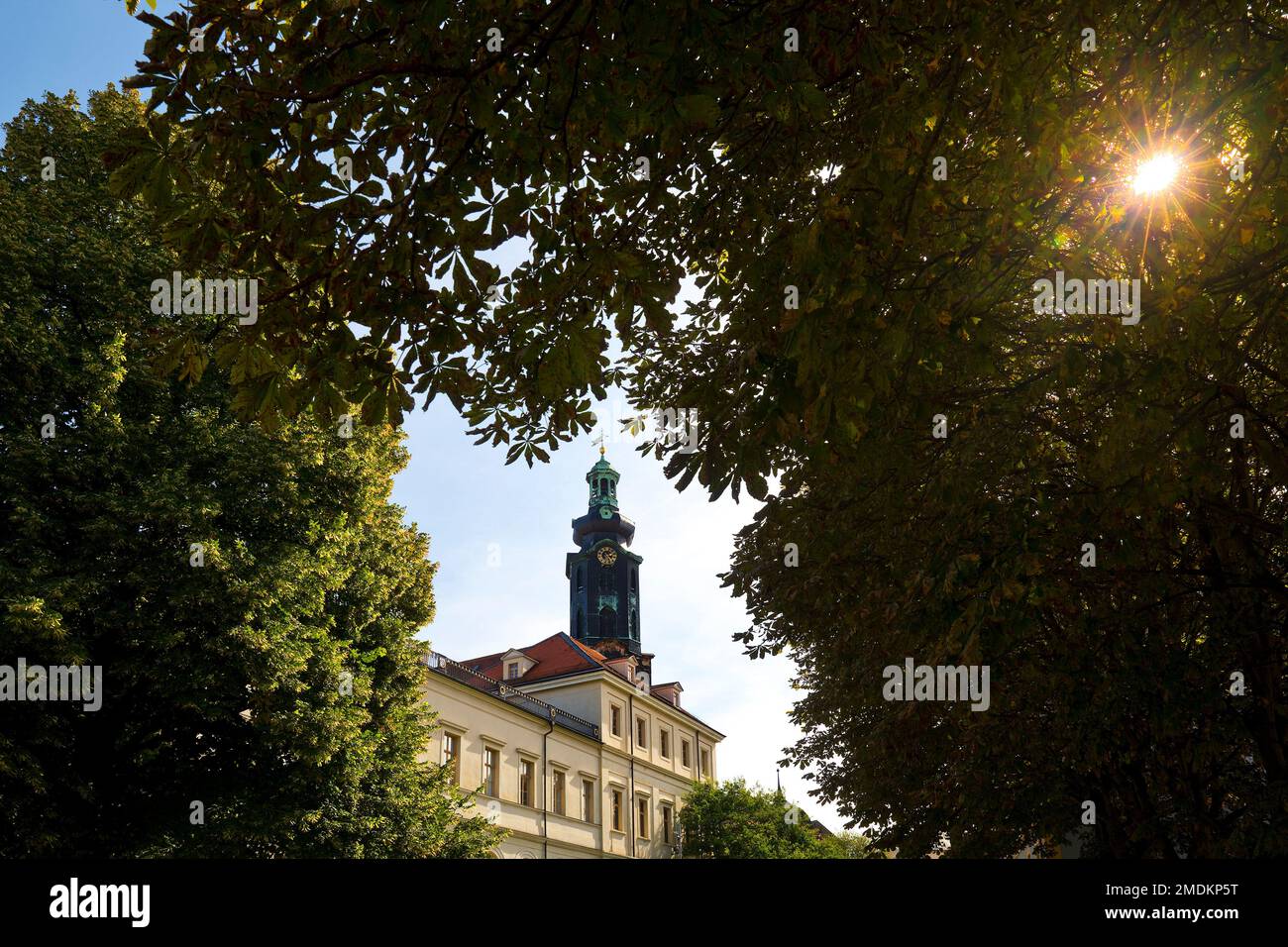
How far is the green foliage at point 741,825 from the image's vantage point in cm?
4850

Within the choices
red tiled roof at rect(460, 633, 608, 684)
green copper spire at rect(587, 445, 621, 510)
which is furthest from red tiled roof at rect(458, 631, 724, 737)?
green copper spire at rect(587, 445, 621, 510)

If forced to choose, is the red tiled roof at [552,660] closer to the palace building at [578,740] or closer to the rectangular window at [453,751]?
the palace building at [578,740]

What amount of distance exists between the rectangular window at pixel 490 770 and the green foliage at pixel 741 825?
16.3 m

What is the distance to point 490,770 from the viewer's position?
36531 millimetres

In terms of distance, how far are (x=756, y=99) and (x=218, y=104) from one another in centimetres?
295

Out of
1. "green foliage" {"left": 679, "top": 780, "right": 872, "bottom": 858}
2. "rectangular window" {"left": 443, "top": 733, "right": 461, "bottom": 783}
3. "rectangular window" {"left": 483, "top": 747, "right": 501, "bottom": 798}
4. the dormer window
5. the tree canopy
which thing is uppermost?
the tree canopy

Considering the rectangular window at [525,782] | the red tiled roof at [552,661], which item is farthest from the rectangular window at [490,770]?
the red tiled roof at [552,661]

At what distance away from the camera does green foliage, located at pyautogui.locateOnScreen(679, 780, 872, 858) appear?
159 feet

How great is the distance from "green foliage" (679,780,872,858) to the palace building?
1.28 metres

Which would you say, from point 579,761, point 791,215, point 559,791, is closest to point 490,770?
point 559,791

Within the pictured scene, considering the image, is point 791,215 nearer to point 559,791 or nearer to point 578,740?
point 559,791

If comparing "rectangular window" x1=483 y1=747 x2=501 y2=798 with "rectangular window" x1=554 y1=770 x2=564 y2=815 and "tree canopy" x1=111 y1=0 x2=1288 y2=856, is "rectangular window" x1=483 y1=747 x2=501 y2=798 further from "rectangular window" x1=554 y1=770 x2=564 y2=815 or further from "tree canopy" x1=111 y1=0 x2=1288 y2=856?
"tree canopy" x1=111 y1=0 x2=1288 y2=856

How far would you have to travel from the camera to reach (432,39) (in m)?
4.86
